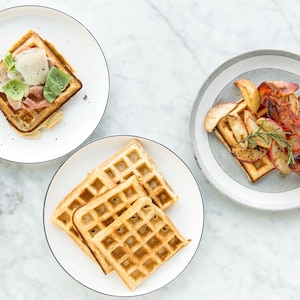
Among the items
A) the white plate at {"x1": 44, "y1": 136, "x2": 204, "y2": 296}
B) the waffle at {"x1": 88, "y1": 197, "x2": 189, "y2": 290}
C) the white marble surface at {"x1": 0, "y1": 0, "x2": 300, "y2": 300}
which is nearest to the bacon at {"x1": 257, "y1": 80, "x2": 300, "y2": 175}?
the white marble surface at {"x1": 0, "y1": 0, "x2": 300, "y2": 300}

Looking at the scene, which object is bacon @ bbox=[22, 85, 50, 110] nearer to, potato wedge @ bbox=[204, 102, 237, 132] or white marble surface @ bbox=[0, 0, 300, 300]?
white marble surface @ bbox=[0, 0, 300, 300]

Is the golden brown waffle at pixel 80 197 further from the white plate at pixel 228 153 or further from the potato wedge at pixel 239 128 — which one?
the potato wedge at pixel 239 128

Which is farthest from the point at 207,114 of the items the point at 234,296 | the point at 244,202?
the point at 234,296

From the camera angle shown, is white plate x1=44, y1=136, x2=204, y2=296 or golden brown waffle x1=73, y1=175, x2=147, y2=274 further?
white plate x1=44, y1=136, x2=204, y2=296

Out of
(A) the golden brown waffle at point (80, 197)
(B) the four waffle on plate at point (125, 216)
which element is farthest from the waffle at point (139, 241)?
(A) the golden brown waffle at point (80, 197)

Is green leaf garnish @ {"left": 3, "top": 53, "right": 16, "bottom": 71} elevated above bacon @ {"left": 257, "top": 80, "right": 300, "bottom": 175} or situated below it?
above

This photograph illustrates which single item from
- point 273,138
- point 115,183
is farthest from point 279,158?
point 115,183
